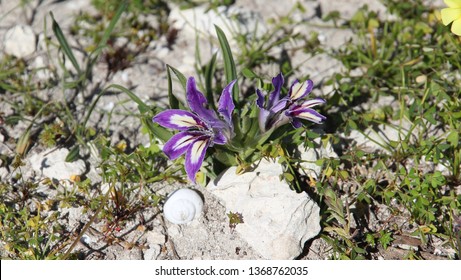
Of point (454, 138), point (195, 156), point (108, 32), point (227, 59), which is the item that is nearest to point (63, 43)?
point (108, 32)

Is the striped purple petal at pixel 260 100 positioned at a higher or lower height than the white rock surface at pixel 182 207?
higher

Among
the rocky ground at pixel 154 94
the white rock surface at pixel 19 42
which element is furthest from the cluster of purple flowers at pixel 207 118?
the white rock surface at pixel 19 42

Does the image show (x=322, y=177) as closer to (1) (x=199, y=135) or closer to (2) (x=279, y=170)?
(2) (x=279, y=170)

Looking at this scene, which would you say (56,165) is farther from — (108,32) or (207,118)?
(207,118)

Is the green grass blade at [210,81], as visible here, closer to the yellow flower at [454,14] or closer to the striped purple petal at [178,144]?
the striped purple petal at [178,144]

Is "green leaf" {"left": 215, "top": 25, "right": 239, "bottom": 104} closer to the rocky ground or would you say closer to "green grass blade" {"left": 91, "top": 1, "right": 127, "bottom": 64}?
the rocky ground

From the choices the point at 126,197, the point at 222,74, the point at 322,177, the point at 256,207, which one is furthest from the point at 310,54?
the point at 126,197
